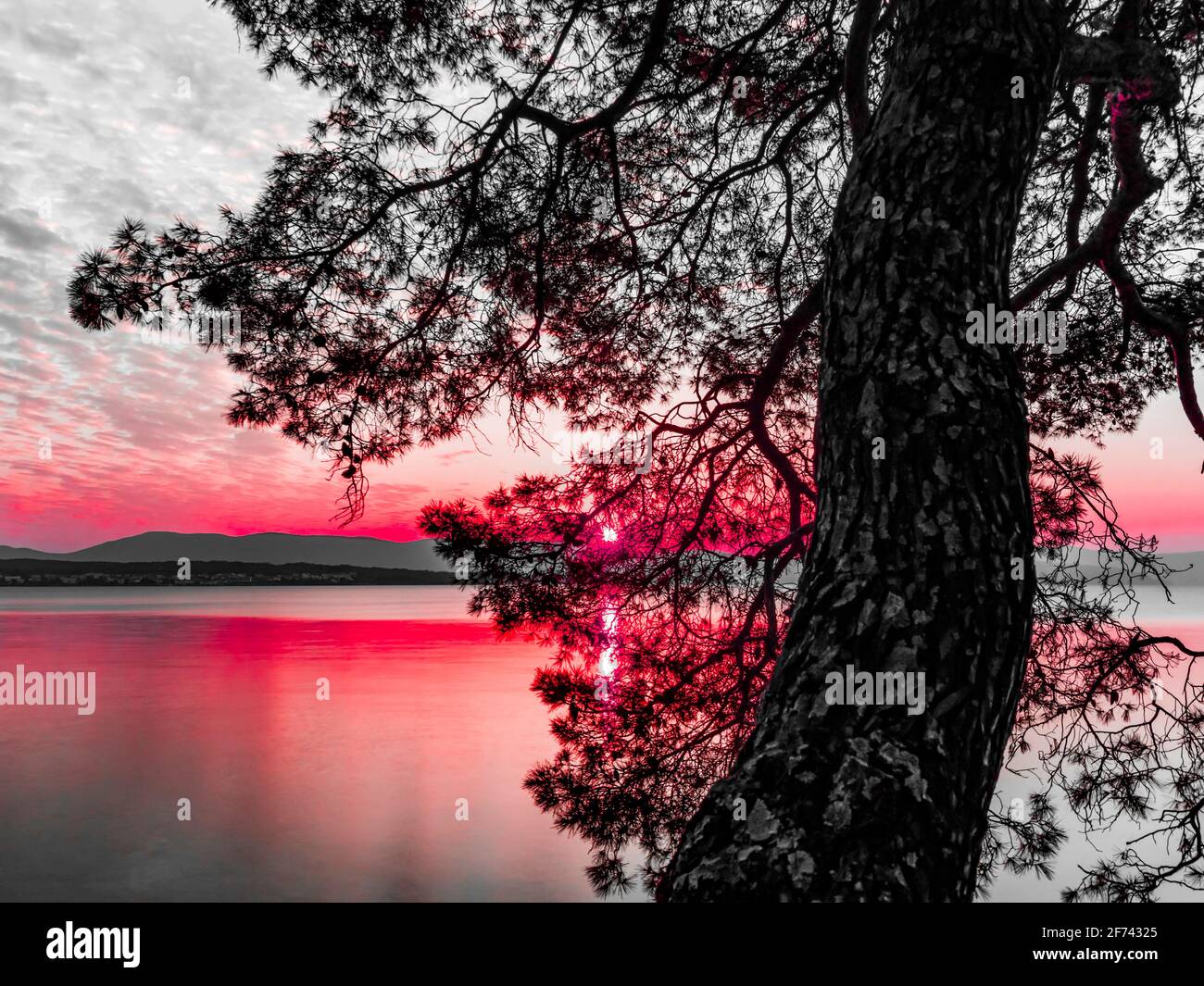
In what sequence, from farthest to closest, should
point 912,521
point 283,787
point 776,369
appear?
point 283,787 → point 776,369 → point 912,521

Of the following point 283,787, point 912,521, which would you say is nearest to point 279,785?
point 283,787

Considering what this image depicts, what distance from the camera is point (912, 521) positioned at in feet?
4.06

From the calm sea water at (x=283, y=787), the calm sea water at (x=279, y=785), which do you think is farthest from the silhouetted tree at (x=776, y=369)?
the calm sea water at (x=283, y=787)

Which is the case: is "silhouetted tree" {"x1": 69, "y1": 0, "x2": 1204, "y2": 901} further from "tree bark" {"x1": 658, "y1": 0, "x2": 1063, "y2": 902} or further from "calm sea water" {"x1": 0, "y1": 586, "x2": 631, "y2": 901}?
"calm sea water" {"x1": 0, "y1": 586, "x2": 631, "y2": 901}

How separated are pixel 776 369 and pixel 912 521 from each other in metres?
1.99

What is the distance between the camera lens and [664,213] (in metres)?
3.94

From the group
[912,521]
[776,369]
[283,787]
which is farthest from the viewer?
[283,787]

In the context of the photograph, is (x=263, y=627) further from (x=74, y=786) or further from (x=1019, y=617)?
(x=1019, y=617)

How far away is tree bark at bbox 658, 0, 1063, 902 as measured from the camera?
1033 millimetres

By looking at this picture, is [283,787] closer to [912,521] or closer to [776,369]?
[776,369]

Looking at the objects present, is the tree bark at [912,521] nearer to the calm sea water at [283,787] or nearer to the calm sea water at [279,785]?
the calm sea water at [279,785]

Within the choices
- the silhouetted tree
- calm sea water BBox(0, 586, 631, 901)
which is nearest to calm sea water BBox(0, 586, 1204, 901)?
calm sea water BBox(0, 586, 631, 901)
